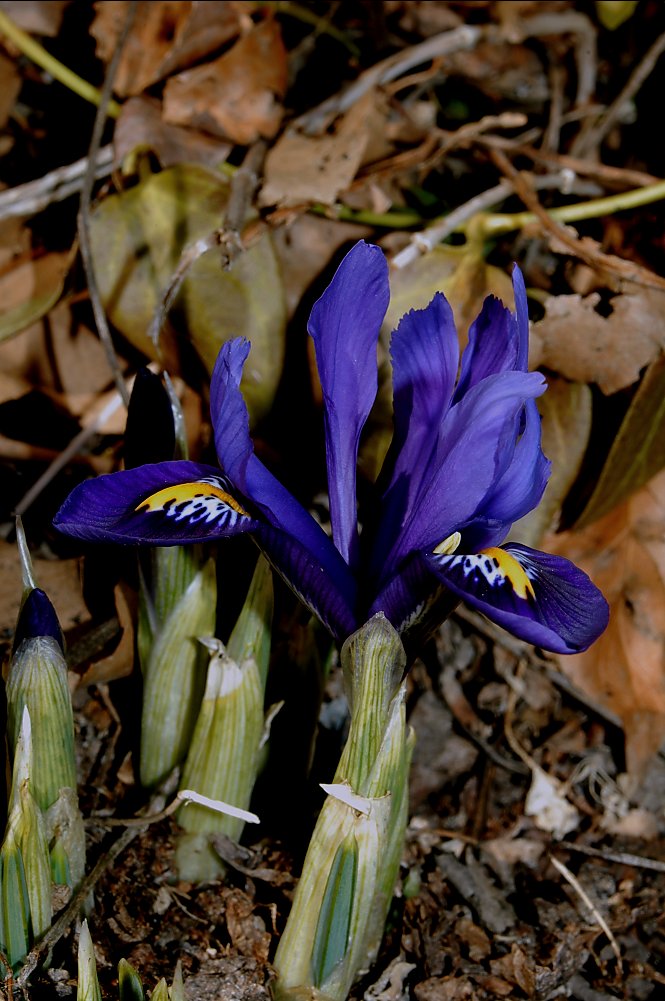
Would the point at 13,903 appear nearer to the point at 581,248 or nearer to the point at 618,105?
the point at 581,248

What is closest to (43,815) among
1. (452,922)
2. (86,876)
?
(86,876)

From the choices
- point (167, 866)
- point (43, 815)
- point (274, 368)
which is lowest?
point (167, 866)

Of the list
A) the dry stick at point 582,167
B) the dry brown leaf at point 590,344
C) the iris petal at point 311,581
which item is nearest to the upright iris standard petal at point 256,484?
the iris petal at point 311,581

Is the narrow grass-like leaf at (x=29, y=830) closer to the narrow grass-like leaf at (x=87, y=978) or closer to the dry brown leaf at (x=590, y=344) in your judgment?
the narrow grass-like leaf at (x=87, y=978)

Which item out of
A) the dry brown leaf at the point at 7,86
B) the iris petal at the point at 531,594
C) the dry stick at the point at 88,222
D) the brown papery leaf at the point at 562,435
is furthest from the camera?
the dry brown leaf at the point at 7,86

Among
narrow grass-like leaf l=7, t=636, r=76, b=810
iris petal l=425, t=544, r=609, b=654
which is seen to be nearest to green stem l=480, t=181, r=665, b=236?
iris petal l=425, t=544, r=609, b=654

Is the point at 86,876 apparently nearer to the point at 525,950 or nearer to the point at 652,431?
the point at 525,950

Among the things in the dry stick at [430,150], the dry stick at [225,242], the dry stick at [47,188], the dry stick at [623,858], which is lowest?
the dry stick at [623,858]

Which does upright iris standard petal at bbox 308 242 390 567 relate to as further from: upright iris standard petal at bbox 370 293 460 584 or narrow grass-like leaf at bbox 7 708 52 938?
narrow grass-like leaf at bbox 7 708 52 938
